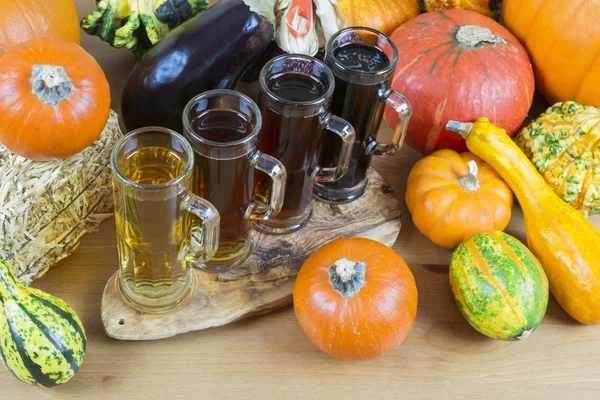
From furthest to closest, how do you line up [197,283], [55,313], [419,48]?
[419,48] < [197,283] < [55,313]

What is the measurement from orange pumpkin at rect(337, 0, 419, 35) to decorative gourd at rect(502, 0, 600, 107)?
0.70 ft

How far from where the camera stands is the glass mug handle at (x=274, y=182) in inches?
35.8

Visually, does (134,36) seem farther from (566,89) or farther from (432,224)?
(566,89)

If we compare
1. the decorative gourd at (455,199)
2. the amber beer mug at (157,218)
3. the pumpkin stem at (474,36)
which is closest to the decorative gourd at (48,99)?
the amber beer mug at (157,218)

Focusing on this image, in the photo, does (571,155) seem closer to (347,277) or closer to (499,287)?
(499,287)

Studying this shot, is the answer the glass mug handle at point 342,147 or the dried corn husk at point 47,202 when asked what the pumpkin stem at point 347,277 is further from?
the dried corn husk at point 47,202

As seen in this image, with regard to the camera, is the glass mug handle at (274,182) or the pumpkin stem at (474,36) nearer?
the glass mug handle at (274,182)

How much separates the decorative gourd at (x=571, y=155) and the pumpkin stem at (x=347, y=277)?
45 cm

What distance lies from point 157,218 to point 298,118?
24 centimetres

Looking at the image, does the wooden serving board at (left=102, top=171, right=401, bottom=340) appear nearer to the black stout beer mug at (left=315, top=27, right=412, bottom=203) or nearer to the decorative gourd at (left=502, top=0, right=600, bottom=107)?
the black stout beer mug at (left=315, top=27, right=412, bottom=203)

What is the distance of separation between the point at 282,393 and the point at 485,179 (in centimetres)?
50

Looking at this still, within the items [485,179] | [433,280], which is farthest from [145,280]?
[485,179]

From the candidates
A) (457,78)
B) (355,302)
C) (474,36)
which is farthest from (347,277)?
(474,36)

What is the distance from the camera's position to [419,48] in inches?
49.6
